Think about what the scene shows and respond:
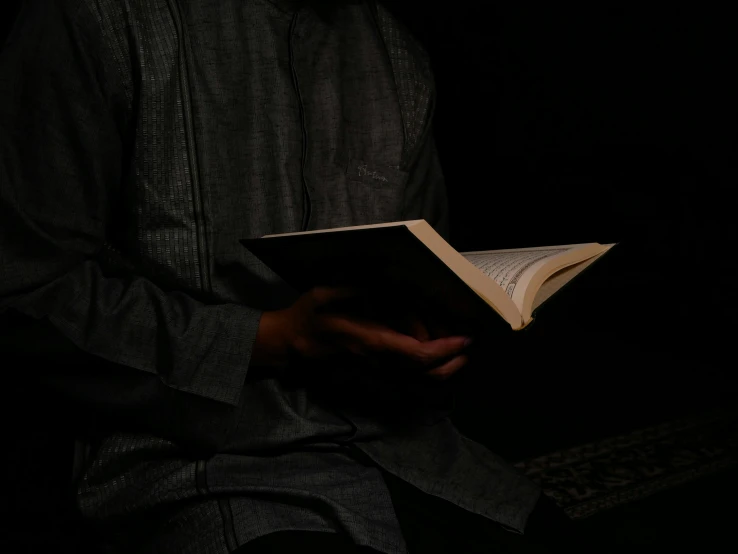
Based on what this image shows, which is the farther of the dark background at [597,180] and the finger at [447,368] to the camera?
the dark background at [597,180]

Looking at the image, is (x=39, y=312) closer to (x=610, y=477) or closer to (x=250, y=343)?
(x=250, y=343)

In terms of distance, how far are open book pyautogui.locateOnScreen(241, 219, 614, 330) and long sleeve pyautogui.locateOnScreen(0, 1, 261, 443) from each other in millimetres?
139

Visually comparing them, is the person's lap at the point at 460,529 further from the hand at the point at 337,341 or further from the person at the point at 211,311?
the hand at the point at 337,341

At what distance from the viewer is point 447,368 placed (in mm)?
763

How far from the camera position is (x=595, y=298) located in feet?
6.06

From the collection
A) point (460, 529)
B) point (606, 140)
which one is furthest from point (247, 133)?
point (606, 140)

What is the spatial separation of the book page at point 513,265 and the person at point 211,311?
0.29 feet

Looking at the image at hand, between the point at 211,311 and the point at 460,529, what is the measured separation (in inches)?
16.1

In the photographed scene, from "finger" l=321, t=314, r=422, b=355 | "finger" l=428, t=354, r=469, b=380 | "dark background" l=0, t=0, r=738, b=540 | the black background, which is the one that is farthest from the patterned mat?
"finger" l=321, t=314, r=422, b=355

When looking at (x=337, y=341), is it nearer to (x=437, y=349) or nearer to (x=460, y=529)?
(x=437, y=349)

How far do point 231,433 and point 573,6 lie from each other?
4.10ft

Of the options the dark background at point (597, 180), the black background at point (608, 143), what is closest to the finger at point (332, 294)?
the dark background at point (597, 180)

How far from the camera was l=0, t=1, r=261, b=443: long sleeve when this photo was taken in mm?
720

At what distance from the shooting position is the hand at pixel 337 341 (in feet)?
2.29
